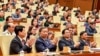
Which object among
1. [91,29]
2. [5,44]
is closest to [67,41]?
[5,44]

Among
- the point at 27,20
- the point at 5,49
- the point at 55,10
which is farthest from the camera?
the point at 55,10

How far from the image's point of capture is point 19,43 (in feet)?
15.7

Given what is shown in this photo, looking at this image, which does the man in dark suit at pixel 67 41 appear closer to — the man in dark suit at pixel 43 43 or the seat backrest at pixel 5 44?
the man in dark suit at pixel 43 43

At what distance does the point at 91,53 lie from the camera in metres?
4.25

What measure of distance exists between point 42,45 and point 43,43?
0.14ft

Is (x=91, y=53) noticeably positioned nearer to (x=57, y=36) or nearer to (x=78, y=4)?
(x=57, y=36)

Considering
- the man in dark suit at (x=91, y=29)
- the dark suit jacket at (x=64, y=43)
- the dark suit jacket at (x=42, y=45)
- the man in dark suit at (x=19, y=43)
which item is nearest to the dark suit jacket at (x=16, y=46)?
the man in dark suit at (x=19, y=43)

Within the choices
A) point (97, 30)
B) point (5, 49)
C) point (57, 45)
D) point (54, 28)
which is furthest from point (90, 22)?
point (5, 49)

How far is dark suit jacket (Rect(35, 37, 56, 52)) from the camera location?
199 inches

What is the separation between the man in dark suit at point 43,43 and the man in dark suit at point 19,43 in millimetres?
210

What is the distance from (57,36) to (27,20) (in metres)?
2.73

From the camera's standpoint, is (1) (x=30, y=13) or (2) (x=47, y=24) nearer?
(2) (x=47, y=24)

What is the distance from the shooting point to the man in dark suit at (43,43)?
505 centimetres

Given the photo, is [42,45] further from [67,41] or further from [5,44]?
[5,44]
